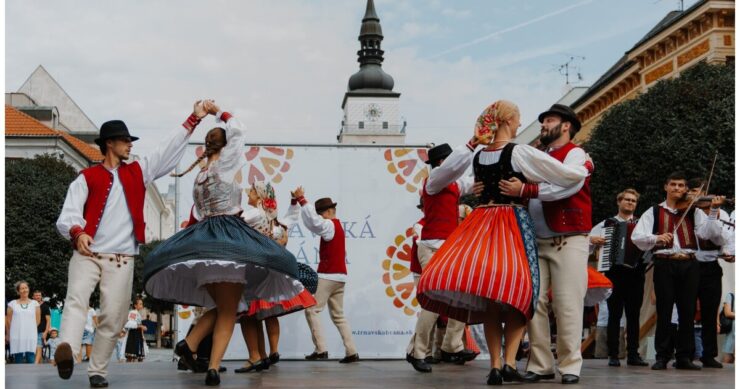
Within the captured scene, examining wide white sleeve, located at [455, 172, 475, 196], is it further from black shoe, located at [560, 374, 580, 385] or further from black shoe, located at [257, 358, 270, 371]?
black shoe, located at [560, 374, 580, 385]

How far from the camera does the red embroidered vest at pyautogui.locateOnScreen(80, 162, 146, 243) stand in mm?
7461

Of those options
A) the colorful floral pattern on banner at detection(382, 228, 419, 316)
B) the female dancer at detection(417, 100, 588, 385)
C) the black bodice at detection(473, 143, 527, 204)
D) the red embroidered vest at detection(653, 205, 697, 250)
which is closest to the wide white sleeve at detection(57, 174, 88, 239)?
the female dancer at detection(417, 100, 588, 385)

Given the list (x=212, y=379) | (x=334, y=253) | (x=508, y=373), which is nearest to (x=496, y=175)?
(x=508, y=373)

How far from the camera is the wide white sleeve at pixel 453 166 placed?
24.8ft

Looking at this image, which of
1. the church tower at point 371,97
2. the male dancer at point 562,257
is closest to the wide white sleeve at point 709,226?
the male dancer at point 562,257

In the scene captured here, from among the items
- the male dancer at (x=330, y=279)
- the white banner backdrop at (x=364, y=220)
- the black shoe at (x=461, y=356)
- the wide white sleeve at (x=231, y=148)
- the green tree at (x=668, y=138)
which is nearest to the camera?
the wide white sleeve at (x=231, y=148)

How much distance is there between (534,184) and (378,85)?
151835 millimetres

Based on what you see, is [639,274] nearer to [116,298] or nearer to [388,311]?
[388,311]

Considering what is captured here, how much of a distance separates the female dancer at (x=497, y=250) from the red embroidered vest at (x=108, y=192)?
203 cm

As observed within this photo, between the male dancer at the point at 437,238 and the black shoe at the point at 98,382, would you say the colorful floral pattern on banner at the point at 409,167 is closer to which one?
the male dancer at the point at 437,238

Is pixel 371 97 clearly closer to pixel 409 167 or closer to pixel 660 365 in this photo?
pixel 409 167

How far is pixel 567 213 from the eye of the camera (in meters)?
7.43

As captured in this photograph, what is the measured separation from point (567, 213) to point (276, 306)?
3783mm

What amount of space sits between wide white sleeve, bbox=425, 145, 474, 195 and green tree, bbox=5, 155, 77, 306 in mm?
35821
